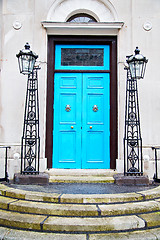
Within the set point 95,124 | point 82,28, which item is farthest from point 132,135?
point 82,28

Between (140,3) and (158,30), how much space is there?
88 cm

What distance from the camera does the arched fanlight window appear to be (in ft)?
20.0

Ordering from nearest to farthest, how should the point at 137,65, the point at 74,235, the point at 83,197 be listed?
1. the point at 74,235
2. the point at 83,197
3. the point at 137,65

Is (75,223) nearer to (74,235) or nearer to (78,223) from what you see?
(78,223)

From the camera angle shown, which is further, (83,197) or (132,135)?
(132,135)

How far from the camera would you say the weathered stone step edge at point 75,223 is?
3.01 metres

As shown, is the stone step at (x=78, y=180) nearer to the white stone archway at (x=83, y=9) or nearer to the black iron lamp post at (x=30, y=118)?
the black iron lamp post at (x=30, y=118)

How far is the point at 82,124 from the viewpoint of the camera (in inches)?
226

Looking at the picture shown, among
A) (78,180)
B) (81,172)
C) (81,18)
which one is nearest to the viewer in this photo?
(78,180)

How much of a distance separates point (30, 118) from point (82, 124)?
1.41 meters

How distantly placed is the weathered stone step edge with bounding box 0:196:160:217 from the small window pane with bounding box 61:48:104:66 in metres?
3.83

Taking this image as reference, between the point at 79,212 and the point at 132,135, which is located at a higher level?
the point at 132,135

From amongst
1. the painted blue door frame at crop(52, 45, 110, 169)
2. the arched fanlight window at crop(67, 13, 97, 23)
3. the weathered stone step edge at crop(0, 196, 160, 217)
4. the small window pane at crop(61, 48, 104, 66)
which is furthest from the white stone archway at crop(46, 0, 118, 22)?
the weathered stone step edge at crop(0, 196, 160, 217)

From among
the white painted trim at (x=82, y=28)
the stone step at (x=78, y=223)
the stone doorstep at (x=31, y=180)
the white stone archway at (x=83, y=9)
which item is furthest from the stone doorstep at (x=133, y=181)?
the white stone archway at (x=83, y=9)
